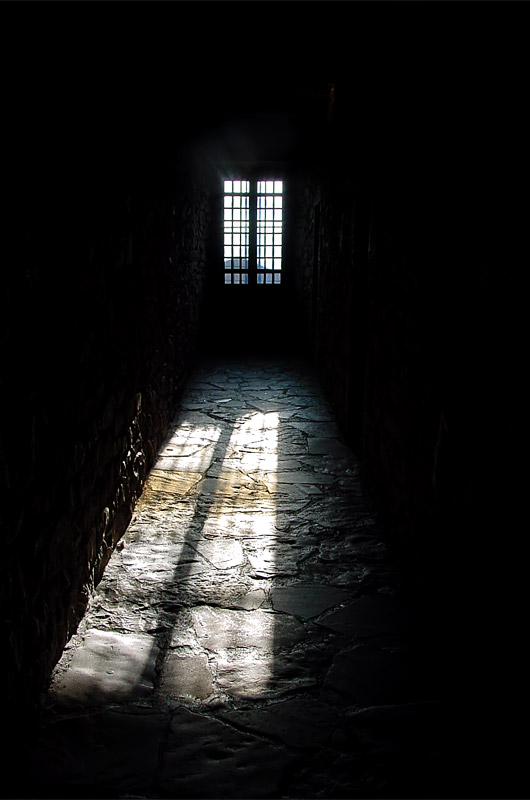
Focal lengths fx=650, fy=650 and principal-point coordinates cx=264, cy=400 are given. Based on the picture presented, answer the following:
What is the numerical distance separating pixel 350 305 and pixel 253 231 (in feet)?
22.4

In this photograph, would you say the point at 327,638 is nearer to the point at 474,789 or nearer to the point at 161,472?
the point at 474,789

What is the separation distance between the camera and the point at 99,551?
332 cm

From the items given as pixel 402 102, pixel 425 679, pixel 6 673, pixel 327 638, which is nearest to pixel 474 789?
pixel 425 679

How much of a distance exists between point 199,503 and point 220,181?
28.6ft

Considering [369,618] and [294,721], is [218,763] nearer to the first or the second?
[294,721]

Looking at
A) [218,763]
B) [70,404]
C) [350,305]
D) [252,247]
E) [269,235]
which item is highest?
[269,235]

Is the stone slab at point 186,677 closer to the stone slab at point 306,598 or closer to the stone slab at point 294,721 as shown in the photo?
the stone slab at point 294,721

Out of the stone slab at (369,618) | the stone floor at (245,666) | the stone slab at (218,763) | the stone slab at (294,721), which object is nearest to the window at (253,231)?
the stone floor at (245,666)

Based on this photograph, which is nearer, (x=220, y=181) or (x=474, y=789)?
(x=474, y=789)

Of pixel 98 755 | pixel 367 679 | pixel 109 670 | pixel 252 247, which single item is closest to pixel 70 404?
pixel 109 670

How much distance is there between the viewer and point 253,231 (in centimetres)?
1211

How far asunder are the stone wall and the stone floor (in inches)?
8.9

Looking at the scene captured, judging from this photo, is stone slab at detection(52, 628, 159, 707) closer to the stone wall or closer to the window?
the stone wall

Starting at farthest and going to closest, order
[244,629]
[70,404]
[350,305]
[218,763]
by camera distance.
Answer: [350,305] → [244,629] → [70,404] → [218,763]
